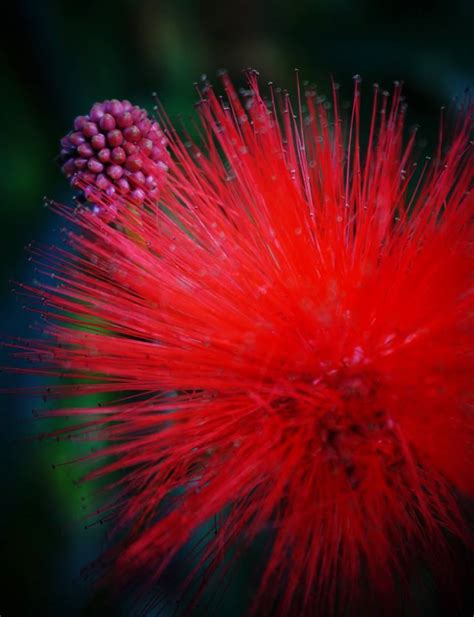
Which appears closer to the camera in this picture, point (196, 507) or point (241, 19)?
point (196, 507)

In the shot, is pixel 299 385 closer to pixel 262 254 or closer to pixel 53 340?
pixel 262 254

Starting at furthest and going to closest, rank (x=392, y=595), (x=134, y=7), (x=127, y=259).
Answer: (x=134, y=7) → (x=127, y=259) → (x=392, y=595)

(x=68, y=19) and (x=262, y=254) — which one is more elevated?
(x=68, y=19)

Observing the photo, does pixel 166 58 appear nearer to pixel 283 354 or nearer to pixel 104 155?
pixel 104 155

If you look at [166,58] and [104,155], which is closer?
[104,155]

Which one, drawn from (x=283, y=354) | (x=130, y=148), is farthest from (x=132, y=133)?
(x=283, y=354)

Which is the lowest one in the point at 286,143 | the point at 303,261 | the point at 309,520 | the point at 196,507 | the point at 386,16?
the point at 309,520

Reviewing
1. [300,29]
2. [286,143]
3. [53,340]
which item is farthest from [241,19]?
[53,340]

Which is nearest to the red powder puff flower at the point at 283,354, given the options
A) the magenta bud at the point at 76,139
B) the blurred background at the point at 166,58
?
the magenta bud at the point at 76,139
